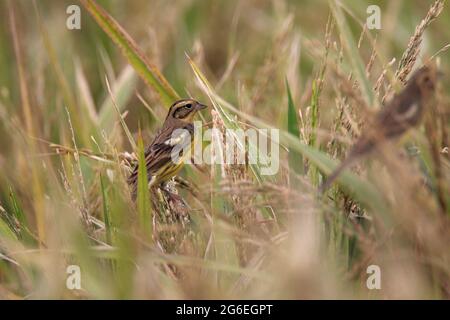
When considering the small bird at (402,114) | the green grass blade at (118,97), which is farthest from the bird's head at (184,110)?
the small bird at (402,114)

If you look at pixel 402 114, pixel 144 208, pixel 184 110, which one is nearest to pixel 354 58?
pixel 402 114

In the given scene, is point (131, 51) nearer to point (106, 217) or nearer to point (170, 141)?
point (170, 141)

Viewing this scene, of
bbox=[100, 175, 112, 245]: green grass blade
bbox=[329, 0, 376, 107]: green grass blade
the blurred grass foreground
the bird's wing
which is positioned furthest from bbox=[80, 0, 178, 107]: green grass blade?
bbox=[329, 0, 376, 107]: green grass blade

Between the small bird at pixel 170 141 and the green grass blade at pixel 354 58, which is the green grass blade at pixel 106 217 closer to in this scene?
the small bird at pixel 170 141

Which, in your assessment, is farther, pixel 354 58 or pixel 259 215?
pixel 259 215
